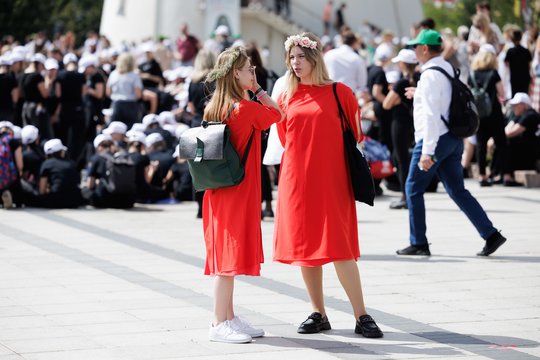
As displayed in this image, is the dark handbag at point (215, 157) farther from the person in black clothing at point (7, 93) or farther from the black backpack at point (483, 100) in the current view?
the person in black clothing at point (7, 93)

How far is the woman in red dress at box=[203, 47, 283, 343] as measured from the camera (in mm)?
7852

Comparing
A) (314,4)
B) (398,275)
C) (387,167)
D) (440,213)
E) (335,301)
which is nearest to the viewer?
(335,301)

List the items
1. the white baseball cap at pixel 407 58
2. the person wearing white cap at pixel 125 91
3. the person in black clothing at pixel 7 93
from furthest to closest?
the person wearing white cap at pixel 125 91, the person in black clothing at pixel 7 93, the white baseball cap at pixel 407 58

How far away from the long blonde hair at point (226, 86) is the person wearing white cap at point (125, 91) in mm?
11918

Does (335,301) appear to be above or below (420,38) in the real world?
below

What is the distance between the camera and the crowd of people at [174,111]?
15297 millimetres

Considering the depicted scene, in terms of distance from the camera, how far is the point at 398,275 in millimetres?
10453

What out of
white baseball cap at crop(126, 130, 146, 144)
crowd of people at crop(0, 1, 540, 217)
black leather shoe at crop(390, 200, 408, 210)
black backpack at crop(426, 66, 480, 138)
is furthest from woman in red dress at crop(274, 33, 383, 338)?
white baseball cap at crop(126, 130, 146, 144)

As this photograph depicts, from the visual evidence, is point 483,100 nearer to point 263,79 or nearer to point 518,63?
point 518,63

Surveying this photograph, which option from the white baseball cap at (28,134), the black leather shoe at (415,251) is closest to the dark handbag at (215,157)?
the black leather shoe at (415,251)

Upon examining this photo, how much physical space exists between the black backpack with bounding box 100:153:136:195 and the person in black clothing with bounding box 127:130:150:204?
0.38m

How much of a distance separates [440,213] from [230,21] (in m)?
36.7

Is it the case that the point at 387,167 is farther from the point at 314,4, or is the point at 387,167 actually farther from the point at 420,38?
the point at 314,4

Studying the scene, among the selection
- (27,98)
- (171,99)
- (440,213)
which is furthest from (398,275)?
(171,99)
